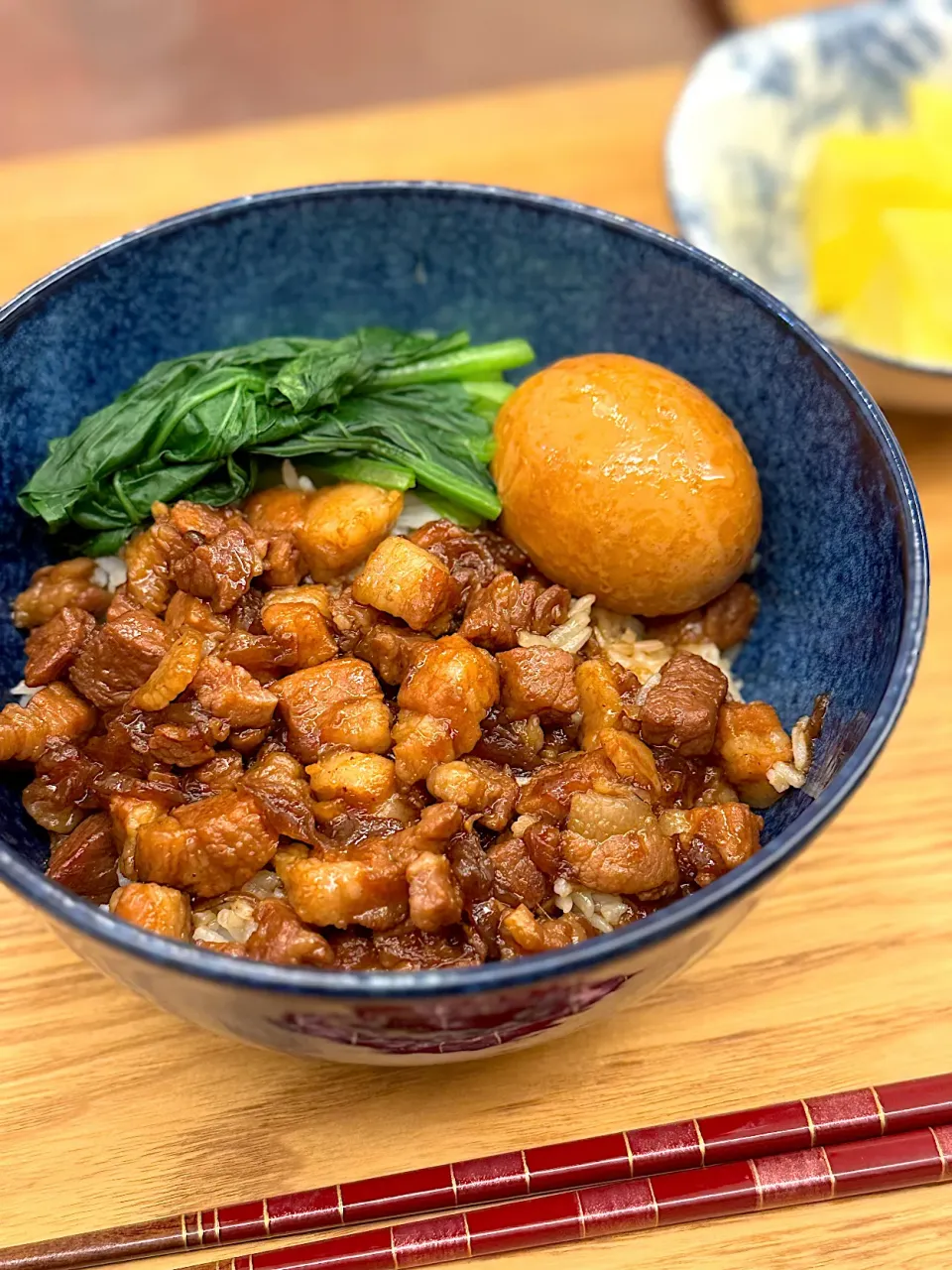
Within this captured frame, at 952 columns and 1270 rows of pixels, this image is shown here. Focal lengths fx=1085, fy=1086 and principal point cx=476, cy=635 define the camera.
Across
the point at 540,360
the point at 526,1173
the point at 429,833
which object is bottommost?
the point at 526,1173

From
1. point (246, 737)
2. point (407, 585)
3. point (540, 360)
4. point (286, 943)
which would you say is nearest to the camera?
point (286, 943)

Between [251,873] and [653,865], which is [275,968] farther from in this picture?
[653,865]

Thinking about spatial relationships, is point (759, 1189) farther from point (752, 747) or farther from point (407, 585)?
point (407, 585)

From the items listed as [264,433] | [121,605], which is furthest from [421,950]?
[264,433]

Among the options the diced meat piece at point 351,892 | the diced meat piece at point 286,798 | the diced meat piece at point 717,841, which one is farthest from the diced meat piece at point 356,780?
the diced meat piece at point 717,841

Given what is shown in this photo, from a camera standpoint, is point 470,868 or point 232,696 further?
point 232,696

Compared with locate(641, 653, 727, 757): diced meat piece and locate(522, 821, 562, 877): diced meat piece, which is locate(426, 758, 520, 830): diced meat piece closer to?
locate(522, 821, 562, 877): diced meat piece
